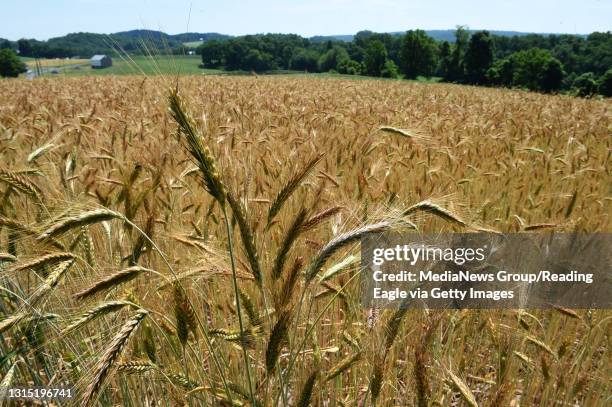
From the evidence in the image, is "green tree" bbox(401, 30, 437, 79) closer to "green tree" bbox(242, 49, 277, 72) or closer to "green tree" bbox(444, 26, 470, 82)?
"green tree" bbox(444, 26, 470, 82)

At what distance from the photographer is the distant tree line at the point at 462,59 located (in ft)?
174

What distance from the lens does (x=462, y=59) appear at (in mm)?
71125

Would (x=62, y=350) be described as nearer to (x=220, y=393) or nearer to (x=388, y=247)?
(x=220, y=393)

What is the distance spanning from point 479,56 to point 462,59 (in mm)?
4059

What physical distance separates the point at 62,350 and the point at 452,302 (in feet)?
5.52

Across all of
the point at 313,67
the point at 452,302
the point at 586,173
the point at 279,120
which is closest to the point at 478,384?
the point at 452,302

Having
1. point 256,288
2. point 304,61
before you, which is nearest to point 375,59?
point 304,61

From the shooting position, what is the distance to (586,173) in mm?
4066

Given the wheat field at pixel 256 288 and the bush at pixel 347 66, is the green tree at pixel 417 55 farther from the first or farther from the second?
the wheat field at pixel 256 288

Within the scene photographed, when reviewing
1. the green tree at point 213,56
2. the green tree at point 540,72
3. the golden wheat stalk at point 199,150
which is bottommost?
the golden wheat stalk at point 199,150

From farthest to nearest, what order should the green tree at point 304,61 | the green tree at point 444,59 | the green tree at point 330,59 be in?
the green tree at point 330,59
the green tree at point 304,61
the green tree at point 444,59

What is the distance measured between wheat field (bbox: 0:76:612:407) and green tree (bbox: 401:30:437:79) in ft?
236

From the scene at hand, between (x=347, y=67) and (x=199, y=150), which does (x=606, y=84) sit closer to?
(x=347, y=67)

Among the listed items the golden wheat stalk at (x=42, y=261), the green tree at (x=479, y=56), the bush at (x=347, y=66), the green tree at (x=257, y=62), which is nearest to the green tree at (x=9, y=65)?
the green tree at (x=257, y=62)
